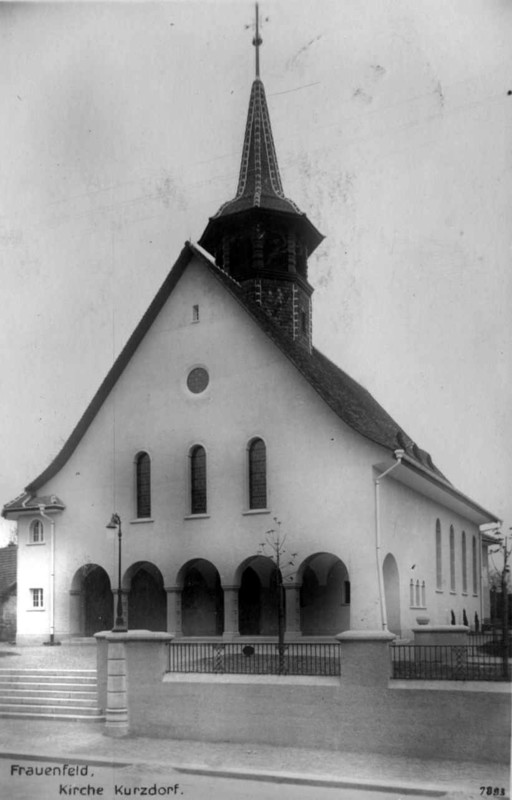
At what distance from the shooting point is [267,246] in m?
31.2

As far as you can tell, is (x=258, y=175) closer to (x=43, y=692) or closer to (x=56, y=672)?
(x=56, y=672)

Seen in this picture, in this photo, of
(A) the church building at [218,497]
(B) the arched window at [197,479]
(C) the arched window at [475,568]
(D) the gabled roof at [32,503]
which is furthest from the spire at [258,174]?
(C) the arched window at [475,568]

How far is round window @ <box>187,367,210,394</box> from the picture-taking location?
88.4 ft

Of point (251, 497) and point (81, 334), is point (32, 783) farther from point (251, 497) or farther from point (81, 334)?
point (251, 497)

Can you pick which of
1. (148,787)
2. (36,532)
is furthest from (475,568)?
(148,787)

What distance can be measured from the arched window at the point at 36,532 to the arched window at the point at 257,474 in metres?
7.08

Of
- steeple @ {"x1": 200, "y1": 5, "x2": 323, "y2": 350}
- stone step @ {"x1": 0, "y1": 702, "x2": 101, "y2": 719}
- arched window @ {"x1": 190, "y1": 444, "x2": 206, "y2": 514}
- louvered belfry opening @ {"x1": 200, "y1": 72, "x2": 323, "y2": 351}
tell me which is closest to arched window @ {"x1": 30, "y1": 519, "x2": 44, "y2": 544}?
arched window @ {"x1": 190, "y1": 444, "x2": 206, "y2": 514}

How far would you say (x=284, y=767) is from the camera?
50.8 feet

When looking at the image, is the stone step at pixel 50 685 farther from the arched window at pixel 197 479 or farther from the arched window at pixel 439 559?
the arched window at pixel 439 559

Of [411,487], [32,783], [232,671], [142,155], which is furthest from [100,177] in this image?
[411,487]

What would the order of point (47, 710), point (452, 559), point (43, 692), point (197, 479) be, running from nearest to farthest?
1. point (47, 710)
2. point (43, 692)
3. point (197, 479)
4. point (452, 559)

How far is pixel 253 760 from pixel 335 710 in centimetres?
177

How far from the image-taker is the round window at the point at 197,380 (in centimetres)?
2694

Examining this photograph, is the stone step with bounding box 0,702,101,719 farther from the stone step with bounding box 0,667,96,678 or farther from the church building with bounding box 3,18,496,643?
the church building with bounding box 3,18,496,643
